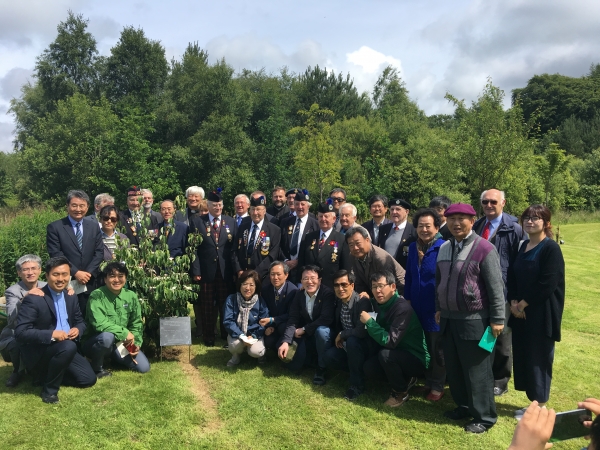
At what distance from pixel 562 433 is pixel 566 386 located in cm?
446

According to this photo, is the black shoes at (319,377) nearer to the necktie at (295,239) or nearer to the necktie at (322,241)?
the necktie at (322,241)

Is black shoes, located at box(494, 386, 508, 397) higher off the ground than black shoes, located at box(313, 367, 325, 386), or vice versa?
black shoes, located at box(313, 367, 325, 386)

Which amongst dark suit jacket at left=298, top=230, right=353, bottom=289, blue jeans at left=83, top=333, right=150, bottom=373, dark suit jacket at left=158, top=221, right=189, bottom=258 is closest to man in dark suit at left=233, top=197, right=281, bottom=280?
dark suit jacket at left=298, top=230, right=353, bottom=289

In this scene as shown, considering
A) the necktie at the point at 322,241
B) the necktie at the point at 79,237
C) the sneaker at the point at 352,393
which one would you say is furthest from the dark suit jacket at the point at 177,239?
the sneaker at the point at 352,393

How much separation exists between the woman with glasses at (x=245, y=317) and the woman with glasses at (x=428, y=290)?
1920 millimetres

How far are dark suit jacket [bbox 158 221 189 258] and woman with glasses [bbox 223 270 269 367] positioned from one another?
1.09 m

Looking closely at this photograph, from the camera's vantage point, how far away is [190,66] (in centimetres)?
2961

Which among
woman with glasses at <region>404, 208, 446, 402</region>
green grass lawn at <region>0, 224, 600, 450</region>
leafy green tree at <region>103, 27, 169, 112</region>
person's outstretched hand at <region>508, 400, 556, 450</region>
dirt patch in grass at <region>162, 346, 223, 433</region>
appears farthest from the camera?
leafy green tree at <region>103, 27, 169, 112</region>

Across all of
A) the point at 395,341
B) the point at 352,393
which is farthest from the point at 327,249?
the point at 352,393

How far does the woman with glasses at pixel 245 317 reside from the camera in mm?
5535

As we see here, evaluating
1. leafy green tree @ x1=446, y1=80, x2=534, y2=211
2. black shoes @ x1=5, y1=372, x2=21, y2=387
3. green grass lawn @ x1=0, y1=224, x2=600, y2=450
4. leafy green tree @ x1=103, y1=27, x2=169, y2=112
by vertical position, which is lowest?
green grass lawn @ x1=0, y1=224, x2=600, y2=450

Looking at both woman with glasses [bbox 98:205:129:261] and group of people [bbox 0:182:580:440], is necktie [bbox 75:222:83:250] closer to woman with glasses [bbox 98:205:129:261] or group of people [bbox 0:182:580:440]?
group of people [bbox 0:182:580:440]

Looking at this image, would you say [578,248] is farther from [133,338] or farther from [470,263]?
[133,338]

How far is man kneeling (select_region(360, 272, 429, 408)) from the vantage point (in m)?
4.62
